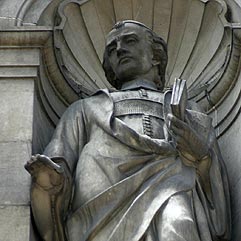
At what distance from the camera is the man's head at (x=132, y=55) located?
13.0 meters

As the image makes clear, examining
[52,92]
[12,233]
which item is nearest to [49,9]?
[52,92]

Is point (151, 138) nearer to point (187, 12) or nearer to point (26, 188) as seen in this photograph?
point (26, 188)

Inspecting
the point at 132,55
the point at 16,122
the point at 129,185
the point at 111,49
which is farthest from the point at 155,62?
the point at 129,185

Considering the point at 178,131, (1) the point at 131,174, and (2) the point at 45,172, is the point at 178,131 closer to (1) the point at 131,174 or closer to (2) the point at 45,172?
(1) the point at 131,174

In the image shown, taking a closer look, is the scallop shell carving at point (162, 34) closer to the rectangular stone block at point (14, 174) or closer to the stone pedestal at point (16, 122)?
the stone pedestal at point (16, 122)

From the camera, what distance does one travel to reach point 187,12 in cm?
1466

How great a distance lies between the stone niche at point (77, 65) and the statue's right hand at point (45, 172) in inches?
11.2

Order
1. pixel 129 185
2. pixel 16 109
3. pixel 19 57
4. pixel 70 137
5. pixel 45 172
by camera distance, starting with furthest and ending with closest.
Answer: pixel 19 57, pixel 16 109, pixel 70 137, pixel 129 185, pixel 45 172

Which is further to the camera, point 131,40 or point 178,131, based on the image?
point 131,40

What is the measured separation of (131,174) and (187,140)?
52 centimetres

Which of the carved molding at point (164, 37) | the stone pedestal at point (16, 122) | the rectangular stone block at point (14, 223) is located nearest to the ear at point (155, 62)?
the carved molding at point (164, 37)

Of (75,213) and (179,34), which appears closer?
(75,213)

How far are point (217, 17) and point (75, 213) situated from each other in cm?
321

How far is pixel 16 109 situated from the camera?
12.6 meters
